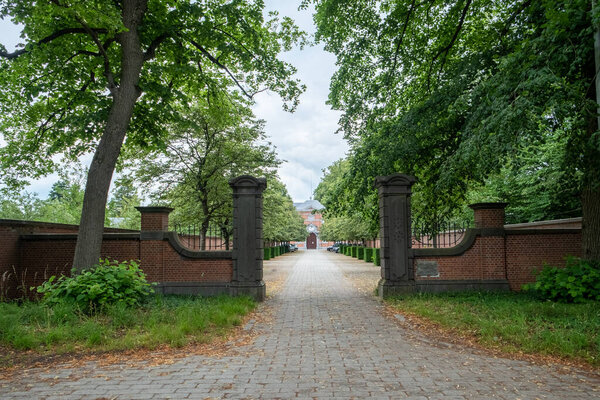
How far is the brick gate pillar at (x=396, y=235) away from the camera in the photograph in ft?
36.0

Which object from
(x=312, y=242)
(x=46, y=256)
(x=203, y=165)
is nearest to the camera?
(x=46, y=256)

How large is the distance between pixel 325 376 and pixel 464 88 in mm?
8825

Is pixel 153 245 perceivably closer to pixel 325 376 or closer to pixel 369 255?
pixel 325 376

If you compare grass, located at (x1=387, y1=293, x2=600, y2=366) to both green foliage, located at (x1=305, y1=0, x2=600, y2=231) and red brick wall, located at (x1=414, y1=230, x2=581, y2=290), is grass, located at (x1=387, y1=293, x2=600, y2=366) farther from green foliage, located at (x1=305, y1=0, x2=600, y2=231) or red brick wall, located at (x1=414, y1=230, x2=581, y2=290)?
green foliage, located at (x1=305, y1=0, x2=600, y2=231)

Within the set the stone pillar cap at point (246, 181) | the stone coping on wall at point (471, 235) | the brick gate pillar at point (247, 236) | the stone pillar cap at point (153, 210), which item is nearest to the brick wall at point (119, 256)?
the stone pillar cap at point (153, 210)

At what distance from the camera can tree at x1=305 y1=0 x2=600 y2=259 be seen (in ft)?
24.3

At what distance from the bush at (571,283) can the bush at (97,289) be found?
8.87 metres

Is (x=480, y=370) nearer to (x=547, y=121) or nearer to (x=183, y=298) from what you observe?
(x=547, y=121)

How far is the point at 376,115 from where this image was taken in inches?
502

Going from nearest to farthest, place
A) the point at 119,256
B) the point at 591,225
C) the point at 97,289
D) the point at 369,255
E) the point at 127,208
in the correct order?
the point at 97,289
the point at 591,225
the point at 119,256
the point at 369,255
the point at 127,208

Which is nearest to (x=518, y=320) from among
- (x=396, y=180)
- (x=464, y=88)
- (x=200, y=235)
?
(x=396, y=180)

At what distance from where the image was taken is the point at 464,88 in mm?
10836

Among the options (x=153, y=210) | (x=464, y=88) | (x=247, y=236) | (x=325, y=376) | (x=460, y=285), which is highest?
(x=464, y=88)

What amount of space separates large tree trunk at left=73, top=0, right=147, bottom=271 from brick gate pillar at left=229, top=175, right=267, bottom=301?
3.05 m
